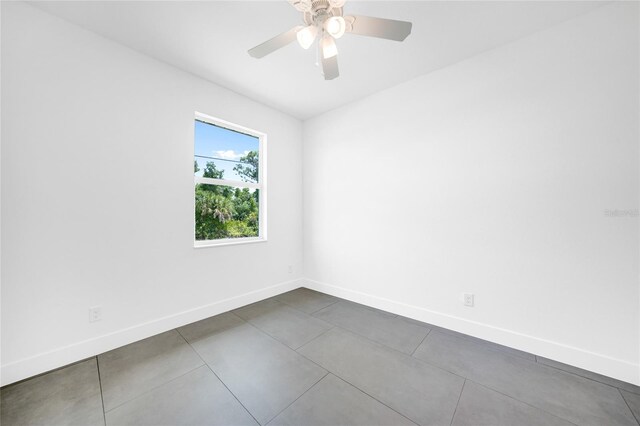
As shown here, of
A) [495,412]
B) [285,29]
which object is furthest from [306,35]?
[495,412]

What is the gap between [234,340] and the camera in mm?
2188

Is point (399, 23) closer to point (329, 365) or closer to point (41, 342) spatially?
point (329, 365)

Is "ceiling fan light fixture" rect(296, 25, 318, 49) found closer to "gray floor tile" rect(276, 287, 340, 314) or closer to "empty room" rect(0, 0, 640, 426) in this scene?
"empty room" rect(0, 0, 640, 426)

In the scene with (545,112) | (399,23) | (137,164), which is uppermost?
(399,23)

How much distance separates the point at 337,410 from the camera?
1420 millimetres

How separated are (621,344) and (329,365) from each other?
2.08 metres

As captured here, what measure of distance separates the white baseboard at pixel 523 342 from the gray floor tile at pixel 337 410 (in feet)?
4.32

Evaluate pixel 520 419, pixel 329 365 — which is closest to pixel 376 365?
pixel 329 365

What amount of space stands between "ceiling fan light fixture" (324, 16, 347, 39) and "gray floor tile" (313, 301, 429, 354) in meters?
2.38

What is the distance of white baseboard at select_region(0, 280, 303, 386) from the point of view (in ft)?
5.43

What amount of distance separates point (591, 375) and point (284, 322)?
248cm

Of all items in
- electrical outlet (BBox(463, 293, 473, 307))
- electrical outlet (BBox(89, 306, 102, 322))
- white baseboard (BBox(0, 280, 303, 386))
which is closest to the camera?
Answer: white baseboard (BBox(0, 280, 303, 386))

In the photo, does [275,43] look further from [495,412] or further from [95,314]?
[495,412]

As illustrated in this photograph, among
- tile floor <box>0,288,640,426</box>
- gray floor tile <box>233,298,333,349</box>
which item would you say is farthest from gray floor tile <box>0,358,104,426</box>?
gray floor tile <box>233,298,333,349</box>
